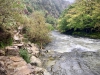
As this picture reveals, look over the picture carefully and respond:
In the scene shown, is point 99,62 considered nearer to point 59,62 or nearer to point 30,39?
point 59,62

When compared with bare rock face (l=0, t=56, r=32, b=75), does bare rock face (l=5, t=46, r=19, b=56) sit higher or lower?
higher

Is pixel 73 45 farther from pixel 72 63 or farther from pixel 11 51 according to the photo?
pixel 11 51

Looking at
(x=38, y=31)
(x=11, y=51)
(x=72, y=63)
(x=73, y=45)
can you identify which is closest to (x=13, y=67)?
(x=11, y=51)

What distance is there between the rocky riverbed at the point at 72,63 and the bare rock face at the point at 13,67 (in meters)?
3.55

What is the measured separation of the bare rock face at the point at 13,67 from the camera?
12062mm

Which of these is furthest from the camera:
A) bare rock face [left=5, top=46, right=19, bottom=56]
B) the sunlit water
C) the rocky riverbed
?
the sunlit water

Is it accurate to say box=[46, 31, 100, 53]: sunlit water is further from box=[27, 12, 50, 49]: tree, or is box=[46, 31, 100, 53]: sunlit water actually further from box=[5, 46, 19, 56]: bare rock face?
box=[5, 46, 19, 56]: bare rock face

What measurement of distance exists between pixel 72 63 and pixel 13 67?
812 cm

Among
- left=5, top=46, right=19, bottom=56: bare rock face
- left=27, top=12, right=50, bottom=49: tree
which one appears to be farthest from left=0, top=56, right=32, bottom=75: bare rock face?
left=27, top=12, right=50, bottom=49: tree

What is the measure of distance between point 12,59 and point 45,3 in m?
141

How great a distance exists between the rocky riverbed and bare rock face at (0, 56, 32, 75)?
355 cm

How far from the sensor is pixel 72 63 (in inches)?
762

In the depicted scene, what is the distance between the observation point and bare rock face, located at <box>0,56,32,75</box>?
12.1 metres

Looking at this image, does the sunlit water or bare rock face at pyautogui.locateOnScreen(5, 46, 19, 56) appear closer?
bare rock face at pyautogui.locateOnScreen(5, 46, 19, 56)
